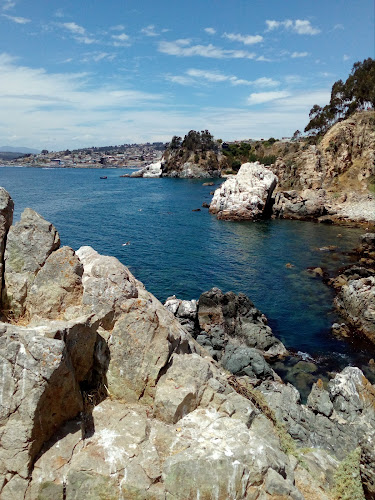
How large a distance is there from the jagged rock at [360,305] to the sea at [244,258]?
1.11 meters

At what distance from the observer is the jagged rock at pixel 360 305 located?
30.7m

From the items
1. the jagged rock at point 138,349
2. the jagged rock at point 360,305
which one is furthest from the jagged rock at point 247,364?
the jagged rock at point 138,349

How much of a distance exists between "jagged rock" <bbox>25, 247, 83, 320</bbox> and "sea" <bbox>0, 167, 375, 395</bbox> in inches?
728

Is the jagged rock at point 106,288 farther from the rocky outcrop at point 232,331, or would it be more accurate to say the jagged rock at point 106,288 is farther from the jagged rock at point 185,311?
the jagged rock at point 185,311

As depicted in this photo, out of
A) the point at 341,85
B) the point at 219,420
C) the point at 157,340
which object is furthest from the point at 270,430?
the point at 341,85

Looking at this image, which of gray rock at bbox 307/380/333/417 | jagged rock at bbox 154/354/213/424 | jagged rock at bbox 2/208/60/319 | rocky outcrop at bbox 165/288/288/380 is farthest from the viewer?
rocky outcrop at bbox 165/288/288/380

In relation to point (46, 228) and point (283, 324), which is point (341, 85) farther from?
point (46, 228)

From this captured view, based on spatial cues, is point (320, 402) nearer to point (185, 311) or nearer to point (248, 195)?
point (185, 311)

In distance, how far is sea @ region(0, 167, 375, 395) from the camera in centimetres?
2928

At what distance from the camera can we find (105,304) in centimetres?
1173

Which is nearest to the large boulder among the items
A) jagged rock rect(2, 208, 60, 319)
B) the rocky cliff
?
the rocky cliff

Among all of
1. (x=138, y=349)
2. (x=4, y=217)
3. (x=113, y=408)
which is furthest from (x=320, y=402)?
(x=4, y=217)

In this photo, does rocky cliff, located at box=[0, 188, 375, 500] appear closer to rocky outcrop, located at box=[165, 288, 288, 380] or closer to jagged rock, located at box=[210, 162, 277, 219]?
rocky outcrop, located at box=[165, 288, 288, 380]

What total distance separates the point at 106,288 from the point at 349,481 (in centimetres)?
1056
